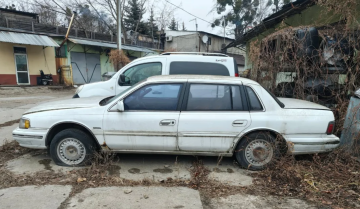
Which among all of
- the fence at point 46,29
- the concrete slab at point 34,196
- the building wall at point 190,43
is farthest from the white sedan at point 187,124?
the building wall at point 190,43

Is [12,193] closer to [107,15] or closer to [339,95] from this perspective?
[339,95]

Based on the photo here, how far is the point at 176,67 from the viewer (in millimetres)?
5477

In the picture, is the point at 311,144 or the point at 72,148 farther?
the point at 72,148

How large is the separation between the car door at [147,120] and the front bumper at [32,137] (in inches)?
39.9

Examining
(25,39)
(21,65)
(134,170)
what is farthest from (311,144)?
(21,65)

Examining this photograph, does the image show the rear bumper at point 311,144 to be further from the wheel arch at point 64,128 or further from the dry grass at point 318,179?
the wheel arch at point 64,128

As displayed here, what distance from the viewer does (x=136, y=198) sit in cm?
279

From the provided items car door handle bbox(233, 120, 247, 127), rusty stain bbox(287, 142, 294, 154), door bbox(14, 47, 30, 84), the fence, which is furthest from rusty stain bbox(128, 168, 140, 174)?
the fence

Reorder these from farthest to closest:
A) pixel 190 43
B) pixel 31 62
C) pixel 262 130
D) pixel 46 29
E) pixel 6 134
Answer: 1. pixel 190 43
2. pixel 46 29
3. pixel 31 62
4. pixel 6 134
5. pixel 262 130

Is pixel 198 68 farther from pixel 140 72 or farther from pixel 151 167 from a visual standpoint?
pixel 151 167

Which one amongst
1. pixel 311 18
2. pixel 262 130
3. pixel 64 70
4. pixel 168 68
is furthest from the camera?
pixel 64 70

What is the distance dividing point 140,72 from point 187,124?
9.49 feet

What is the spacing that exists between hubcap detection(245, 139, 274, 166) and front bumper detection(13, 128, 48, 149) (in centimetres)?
326

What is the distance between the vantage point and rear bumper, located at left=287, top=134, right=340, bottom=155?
11.3 feet
